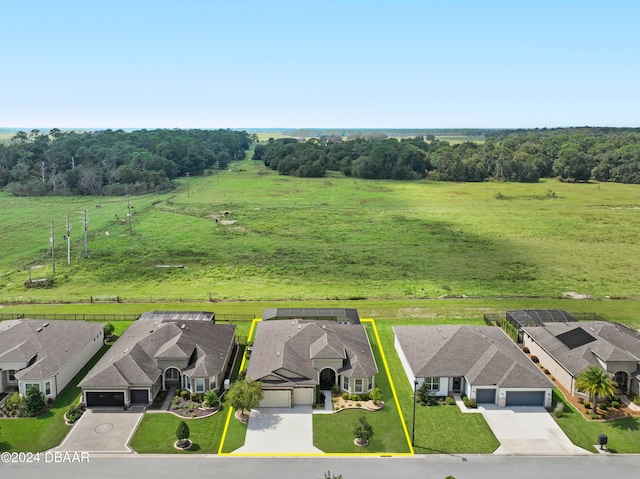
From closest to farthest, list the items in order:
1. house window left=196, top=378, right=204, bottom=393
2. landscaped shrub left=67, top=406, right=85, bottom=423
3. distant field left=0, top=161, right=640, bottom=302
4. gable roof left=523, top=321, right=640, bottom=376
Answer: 1. landscaped shrub left=67, top=406, right=85, bottom=423
2. house window left=196, top=378, right=204, bottom=393
3. gable roof left=523, top=321, right=640, bottom=376
4. distant field left=0, top=161, right=640, bottom=302

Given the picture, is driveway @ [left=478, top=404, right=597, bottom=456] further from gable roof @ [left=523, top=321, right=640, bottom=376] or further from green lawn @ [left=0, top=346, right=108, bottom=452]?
green lawn @ [left=0, top=346, right=108, bottom=452]

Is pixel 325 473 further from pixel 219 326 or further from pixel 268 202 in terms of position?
pixel 268 202

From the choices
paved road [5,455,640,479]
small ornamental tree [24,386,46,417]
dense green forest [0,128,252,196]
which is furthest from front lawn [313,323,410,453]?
dense green forest [0,128,252,196]

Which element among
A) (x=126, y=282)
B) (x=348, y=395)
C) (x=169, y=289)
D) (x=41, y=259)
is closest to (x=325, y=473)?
(x=348, y=395)

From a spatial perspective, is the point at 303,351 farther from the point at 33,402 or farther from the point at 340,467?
the point at 33,402

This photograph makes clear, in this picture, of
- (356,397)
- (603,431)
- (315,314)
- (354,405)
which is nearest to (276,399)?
(354,405)

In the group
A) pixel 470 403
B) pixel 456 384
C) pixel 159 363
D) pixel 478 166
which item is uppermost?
pixel 478 166
